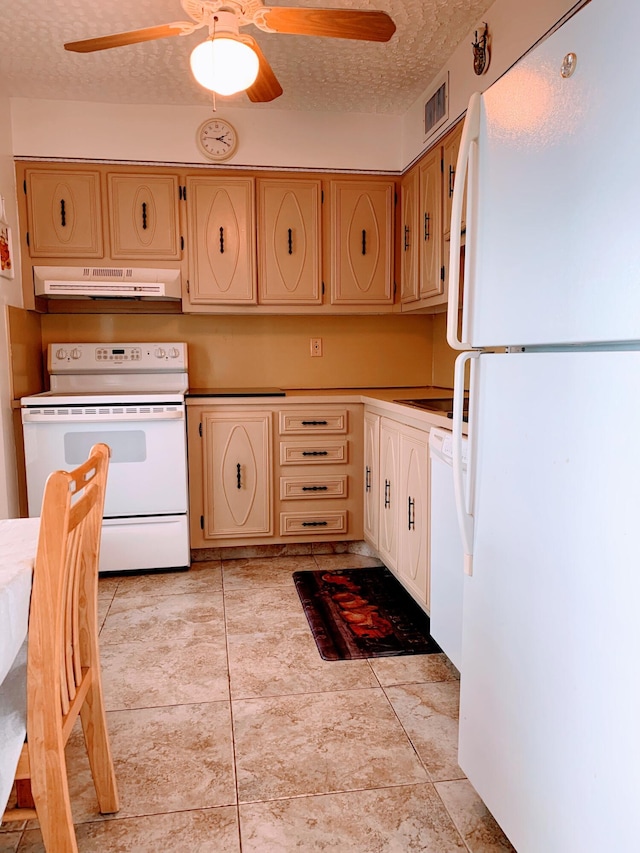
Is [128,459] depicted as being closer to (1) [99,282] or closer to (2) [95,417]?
(2) [95,417]

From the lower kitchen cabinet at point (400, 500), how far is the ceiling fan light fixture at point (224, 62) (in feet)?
4.69

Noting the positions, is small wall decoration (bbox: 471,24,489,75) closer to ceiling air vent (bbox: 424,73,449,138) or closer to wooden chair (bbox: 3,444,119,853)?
ceiling air vent (bbox: 424,73,449,138)

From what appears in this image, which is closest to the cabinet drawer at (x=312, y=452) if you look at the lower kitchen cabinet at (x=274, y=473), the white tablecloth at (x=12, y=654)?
the lower kitchen cabinet at (x=274, y=473)

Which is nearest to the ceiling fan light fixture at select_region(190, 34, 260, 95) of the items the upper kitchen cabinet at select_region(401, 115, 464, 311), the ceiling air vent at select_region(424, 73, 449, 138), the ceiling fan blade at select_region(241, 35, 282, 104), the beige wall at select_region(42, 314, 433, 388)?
the ceiling fan blade at select_region(241, 35, 282, 104)

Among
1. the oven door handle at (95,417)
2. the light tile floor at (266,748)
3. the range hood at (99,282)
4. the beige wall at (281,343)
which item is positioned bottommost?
the light tile floor at (266,748)

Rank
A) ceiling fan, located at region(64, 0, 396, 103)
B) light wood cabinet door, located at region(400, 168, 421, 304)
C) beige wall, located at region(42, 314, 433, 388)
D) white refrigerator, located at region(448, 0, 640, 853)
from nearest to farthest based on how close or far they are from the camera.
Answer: white refrigerator, located at region(448, 0, 640, 853)
ceiling fan, located at region(64, 0, 396, 103)
light wood cabinet door, located at region(400, 168, 421, 304)
beige wall, located at region(42, 314, 433, 388)

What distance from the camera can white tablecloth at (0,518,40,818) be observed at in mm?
1021

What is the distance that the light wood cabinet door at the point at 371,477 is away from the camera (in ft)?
10.5

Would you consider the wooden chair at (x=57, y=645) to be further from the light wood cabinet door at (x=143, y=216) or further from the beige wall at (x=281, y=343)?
the beige wall at (x=281, y=343)

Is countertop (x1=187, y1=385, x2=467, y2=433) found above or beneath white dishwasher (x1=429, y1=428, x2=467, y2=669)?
above

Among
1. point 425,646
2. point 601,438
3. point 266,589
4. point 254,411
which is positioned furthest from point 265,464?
point 601,438

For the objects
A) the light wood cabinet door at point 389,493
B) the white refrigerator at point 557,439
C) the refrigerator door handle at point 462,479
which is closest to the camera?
the white refrigerator at point 557,439

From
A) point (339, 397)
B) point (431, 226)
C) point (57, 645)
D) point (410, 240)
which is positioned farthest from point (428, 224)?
point (57, 645)

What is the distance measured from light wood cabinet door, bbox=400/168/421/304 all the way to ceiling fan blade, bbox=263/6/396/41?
133 cm
